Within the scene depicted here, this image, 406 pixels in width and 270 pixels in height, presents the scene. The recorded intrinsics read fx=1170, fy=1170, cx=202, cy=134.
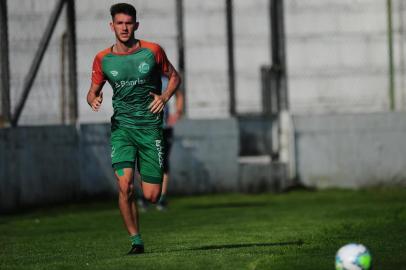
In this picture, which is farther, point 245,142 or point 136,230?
point 245,142

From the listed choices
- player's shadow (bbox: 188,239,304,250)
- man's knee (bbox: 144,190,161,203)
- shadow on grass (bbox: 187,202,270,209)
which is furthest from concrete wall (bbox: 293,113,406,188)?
man's knee (bbox: 144,190,161,203)

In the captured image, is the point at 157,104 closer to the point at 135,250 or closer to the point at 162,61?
the point at 162,61

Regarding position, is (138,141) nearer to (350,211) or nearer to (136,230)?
(136,230)

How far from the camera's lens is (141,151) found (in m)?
10.8

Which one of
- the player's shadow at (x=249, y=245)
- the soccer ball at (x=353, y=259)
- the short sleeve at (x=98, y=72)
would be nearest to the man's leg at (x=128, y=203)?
the player's shadow at (x=249, y=245)

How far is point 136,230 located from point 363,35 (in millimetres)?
12557

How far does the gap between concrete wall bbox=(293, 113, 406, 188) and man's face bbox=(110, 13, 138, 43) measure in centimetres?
1078

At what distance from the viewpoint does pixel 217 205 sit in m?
18.4

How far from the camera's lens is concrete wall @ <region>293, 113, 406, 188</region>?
2088 cm

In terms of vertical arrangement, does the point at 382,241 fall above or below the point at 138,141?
below

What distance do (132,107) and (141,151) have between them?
0.42 meters

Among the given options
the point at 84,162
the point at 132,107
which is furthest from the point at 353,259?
the point at 84,162

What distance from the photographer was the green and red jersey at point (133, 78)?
34.8 ft

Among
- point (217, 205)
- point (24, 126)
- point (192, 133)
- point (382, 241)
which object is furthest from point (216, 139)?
point (382, 241)
